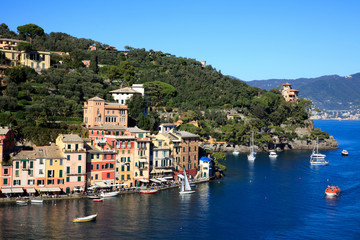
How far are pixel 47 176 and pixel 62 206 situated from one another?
22.5 ft

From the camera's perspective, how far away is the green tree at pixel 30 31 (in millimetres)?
155750

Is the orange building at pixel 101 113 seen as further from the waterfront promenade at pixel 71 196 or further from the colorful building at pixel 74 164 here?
the waterfront promenade at pixel 71 196

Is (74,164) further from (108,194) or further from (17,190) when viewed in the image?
(17,190)

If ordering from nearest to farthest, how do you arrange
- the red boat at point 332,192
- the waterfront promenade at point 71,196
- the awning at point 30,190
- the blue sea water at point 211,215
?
1. the blue sea water at point 211,215
2. the waterfront promenade at point 71,196
3. the awning at point 30,190
4. the red boat at point 332,192

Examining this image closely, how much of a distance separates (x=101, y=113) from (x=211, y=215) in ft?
134

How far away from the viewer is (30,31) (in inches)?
6240

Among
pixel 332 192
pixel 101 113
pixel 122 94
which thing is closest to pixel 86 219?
pixel 101 113

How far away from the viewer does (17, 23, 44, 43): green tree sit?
155750mm

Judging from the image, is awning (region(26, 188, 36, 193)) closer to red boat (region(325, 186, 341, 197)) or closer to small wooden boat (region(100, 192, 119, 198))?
small wooden boat (region(100, 192, 119, 198))

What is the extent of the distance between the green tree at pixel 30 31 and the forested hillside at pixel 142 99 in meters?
1.72

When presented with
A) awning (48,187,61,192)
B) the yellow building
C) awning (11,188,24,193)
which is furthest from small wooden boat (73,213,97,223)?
the yellow building

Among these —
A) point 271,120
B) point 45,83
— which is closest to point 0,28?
point 45,83

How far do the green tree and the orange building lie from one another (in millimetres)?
73350

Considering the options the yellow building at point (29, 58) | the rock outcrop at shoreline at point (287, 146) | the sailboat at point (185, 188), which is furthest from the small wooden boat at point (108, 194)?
the rock outcrop at shoreline at point (287, 146)
